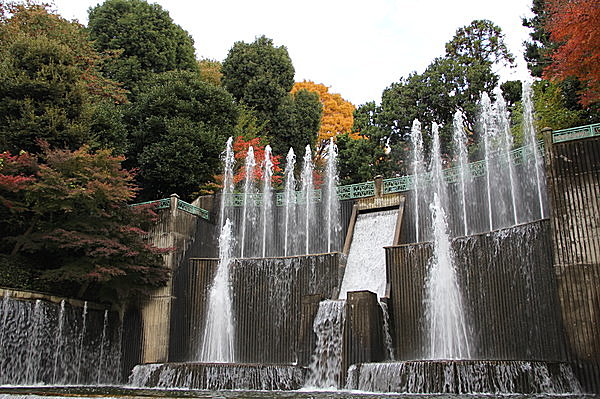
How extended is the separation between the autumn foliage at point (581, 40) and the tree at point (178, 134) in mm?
13069

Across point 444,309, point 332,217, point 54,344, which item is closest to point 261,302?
point 332,217

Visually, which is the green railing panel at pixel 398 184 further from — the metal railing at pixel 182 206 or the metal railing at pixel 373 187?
the metal railing at pixel 182 206

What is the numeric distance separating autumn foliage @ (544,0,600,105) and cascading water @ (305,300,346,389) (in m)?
7.29

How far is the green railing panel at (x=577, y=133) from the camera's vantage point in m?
12.3

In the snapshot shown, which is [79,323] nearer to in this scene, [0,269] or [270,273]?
[0,269]

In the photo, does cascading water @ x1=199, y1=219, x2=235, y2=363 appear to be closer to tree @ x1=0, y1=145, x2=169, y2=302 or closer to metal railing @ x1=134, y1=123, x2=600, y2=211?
tree @ x1=0, y1=145, x2=169, y2=302

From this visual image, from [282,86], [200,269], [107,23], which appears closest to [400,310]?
[200,269]

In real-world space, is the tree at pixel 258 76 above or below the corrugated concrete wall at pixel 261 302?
above

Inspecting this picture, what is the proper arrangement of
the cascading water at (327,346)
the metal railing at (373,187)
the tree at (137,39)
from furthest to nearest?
1. the tree at (137,39)
2. the metal railing at (373,187)
3. the cascading water at (327,346)

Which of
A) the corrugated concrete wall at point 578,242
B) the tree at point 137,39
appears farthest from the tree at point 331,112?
the corrugated concrete wall at point 578,242

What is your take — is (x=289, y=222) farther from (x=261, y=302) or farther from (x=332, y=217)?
(x=261, y=302)

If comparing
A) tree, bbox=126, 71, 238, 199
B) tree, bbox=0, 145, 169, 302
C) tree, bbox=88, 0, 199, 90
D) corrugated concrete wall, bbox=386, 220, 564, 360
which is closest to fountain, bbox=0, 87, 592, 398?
corrugated concrete wall, bbox=386, 220, 564, 360

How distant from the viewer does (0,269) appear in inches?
581

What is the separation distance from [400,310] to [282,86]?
19590 mm
